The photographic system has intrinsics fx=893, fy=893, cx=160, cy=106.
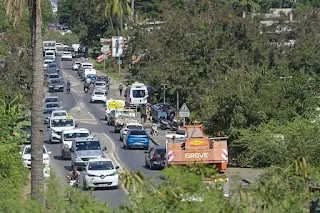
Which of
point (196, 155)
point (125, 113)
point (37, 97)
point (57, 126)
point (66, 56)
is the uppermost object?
point (37, 97)

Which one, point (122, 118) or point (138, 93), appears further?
point (138, 93)

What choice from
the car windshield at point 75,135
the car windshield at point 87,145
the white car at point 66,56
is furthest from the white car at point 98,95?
the white car at point 66,56

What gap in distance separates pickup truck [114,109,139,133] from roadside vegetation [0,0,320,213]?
396cm

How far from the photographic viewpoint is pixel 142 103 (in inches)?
2685

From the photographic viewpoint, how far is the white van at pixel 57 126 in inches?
2036

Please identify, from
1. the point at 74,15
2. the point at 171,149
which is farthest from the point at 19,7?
the point at 74,15

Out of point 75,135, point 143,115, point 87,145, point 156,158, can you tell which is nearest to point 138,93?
point 143,115

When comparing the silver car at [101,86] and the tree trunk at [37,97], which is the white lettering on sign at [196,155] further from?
the silver car at [101,86]

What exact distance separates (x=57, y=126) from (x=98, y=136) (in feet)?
10.9

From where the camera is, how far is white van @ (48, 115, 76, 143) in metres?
51.7

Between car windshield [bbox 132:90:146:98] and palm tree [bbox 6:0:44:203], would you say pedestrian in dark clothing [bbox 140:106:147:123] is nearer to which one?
car windshield [bbox 132:90:146:98]

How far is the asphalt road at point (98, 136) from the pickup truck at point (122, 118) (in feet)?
1.81

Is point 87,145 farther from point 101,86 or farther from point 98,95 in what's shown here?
Result: point 101,86

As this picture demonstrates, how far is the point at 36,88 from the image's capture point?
1978 centimetres
